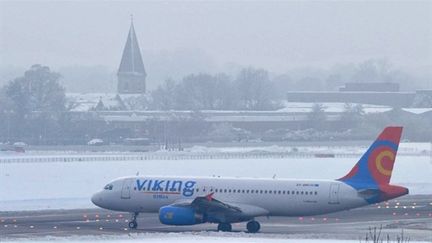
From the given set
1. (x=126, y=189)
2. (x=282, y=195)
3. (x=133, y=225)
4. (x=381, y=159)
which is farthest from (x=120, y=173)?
(x=381, y=159)

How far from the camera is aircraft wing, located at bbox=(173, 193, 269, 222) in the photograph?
2263 inches

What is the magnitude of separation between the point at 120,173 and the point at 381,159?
168 ft

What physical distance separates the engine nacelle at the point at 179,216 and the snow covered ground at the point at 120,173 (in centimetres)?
1523

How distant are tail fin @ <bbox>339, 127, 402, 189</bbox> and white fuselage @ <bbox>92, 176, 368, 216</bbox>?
0.72 m

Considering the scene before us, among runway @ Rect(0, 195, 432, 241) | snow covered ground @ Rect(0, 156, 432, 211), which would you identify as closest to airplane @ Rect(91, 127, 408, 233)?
runway @ Rect(0, 195, 432, 241)

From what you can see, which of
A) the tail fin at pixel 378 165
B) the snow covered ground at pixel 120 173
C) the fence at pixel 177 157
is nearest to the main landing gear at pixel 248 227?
the tail fin at pixel 378 165

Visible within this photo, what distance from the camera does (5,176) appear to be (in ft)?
346

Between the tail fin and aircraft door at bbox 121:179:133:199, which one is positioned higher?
the tail fin

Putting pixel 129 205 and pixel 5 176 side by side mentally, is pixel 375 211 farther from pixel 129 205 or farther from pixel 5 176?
pixel 5 176

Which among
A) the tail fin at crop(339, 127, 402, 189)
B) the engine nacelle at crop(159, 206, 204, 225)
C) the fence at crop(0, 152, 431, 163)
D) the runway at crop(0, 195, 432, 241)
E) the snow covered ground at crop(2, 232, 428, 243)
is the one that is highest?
the tail fin at crop(339, 127, 402, 189)

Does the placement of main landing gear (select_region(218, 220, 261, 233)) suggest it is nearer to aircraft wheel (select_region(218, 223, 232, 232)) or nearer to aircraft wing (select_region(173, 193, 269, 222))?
aircraft wheel (select_region(218, 223, 232, 232))

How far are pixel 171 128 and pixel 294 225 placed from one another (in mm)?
136798

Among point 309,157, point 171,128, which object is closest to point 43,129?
point 171,128

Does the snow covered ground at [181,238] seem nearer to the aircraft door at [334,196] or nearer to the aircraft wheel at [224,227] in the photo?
the aircraft wheel at [224,227]
